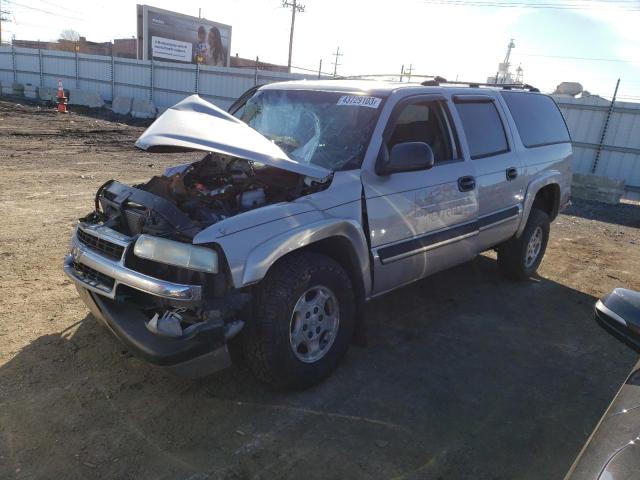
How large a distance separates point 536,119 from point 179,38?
111 feet

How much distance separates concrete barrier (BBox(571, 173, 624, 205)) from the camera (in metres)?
11.2

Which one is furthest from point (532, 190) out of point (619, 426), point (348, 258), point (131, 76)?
point (131, 76)

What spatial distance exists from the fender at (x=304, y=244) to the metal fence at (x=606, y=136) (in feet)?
39.8

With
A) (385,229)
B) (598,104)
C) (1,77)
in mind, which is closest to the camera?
(385,229)

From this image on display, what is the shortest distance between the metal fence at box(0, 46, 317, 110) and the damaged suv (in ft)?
50.2

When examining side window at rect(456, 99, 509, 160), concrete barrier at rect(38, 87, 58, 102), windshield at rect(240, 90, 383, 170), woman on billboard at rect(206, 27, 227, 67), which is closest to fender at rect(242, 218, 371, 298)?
windshield at rect(240, 90, 383, 170)

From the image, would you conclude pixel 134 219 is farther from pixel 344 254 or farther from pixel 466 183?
pixel 466 183

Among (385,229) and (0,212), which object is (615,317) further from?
(0,212)

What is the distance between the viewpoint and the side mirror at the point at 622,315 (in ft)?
5.93

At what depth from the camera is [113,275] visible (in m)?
2.76

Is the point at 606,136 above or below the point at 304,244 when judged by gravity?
above

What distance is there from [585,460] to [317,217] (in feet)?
6.19

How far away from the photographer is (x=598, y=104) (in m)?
12.9

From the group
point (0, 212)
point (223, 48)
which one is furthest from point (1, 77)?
point (0, 212)
